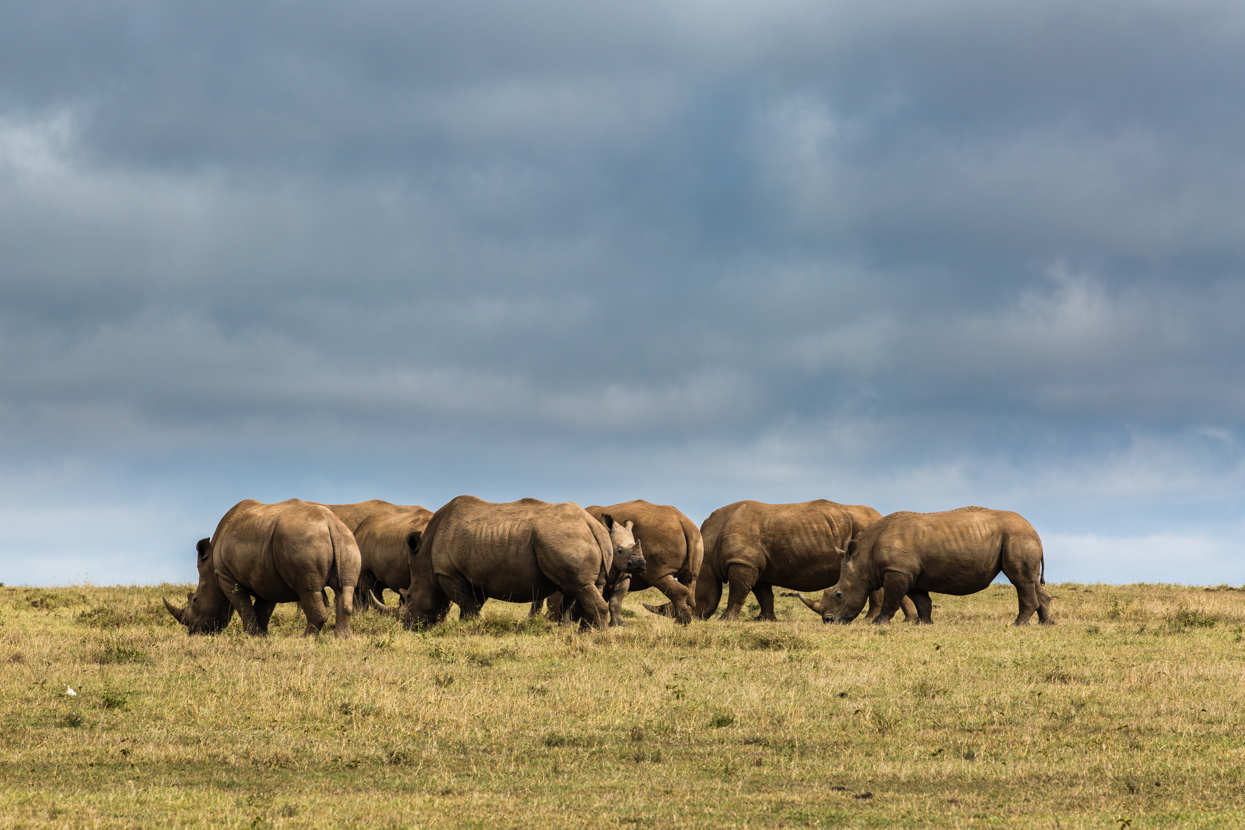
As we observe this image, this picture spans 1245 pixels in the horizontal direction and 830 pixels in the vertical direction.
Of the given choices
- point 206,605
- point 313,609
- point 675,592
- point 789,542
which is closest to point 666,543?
point 675,592

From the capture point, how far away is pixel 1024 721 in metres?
12.0

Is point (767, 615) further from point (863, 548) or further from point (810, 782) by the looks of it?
point (810, 782)

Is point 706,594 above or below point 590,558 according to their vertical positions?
below

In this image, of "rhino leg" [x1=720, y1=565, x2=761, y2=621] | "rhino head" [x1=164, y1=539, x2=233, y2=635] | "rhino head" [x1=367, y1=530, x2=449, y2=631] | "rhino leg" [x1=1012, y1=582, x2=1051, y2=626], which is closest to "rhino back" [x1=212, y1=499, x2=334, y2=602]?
"rhino head" [x1=164, y1=539, x2=233, y2=635]

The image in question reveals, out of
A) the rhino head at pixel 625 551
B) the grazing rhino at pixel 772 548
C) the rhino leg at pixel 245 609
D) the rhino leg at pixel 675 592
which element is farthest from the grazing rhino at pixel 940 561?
the rhino leg at pixel 245 609

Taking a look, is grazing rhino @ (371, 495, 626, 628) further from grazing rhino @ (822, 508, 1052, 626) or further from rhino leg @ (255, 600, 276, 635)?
grazing rhino @ (822, 508, 1052, 626)

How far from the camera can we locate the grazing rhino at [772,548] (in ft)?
87.1

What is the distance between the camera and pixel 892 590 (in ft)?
77.6

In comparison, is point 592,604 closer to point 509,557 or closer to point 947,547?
point 509,557

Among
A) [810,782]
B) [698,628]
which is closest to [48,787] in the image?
[810,782]

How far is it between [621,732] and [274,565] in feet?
32.0

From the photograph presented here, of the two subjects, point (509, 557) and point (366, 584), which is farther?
point (366, 584)

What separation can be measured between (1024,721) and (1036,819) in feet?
12.9

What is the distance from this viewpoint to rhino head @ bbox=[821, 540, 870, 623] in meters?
24.1
